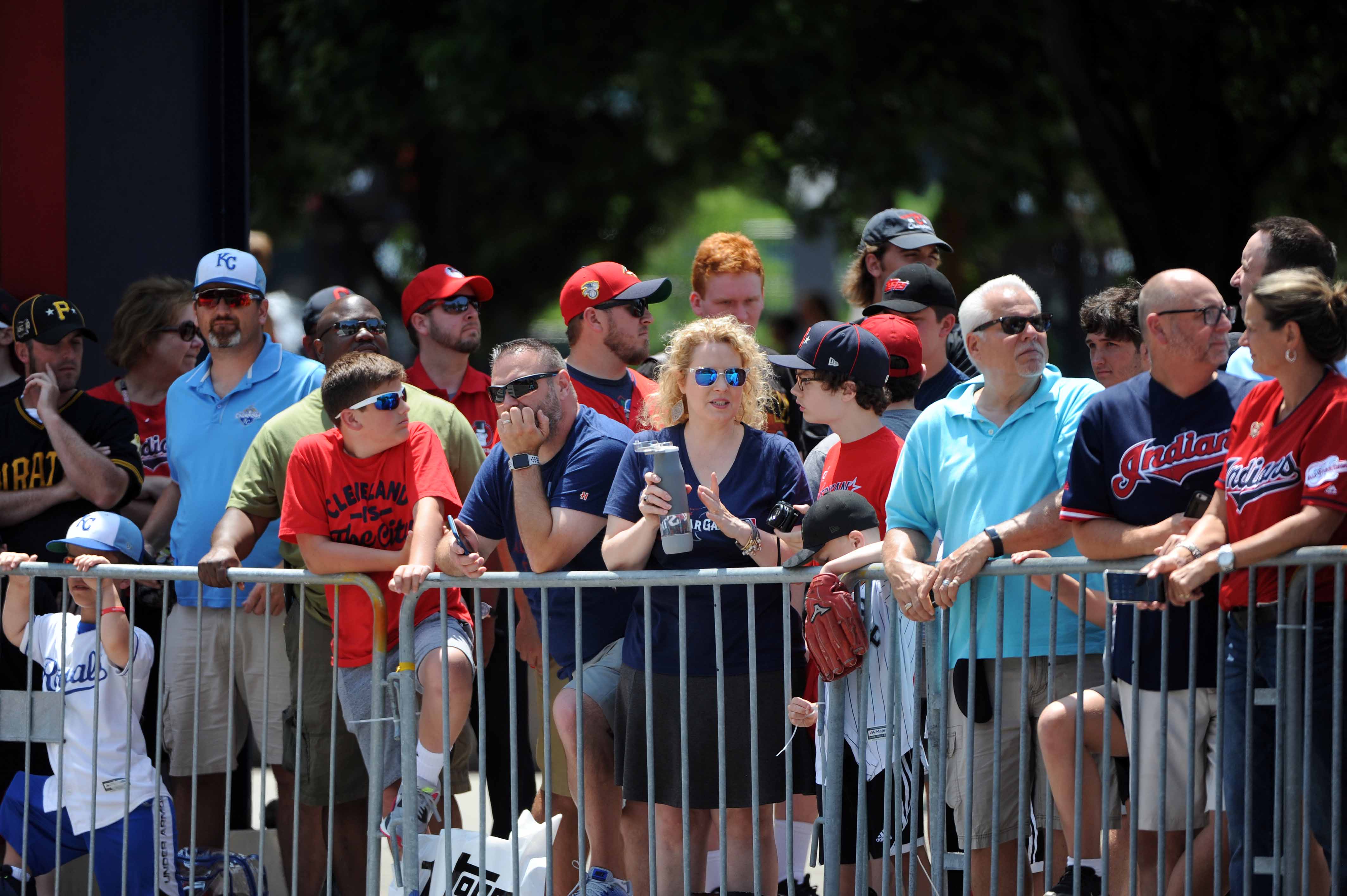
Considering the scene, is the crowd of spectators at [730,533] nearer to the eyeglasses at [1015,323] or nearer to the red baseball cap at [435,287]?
the eyeglasses at [1015,323]

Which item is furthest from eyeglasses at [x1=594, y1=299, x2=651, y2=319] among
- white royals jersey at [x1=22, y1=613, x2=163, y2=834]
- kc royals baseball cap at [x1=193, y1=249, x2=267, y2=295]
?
white royals jersey at [x1=22, y1=613, x2=163, y2=834]

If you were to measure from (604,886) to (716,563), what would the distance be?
3.65 ft

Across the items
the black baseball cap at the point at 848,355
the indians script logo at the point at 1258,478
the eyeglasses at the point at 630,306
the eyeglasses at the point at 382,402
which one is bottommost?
the indians script logo at the point at 1258,478

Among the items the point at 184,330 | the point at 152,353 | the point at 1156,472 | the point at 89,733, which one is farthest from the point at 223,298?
the point at 1156,472

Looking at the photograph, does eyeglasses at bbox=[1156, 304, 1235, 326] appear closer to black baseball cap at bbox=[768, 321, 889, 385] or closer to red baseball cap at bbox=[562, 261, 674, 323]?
black baseball cap at bbox=[768, 321, 889, 385]

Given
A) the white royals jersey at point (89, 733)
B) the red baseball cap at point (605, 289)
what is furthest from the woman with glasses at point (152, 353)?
the red baseball cap at point (605, 289)

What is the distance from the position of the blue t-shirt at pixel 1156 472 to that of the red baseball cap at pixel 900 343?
1107mm

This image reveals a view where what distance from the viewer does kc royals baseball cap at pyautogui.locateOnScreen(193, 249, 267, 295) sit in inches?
250

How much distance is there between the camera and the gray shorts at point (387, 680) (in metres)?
5.28

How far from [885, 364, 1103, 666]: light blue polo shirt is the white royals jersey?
2839 mm

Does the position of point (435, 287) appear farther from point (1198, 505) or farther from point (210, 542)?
point (1198, 505)

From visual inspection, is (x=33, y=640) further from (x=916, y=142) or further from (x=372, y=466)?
(x=916, y=142)

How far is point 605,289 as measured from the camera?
625 centimetres

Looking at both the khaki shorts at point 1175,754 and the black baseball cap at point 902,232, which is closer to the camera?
the khaki shorts at point 1175,754
